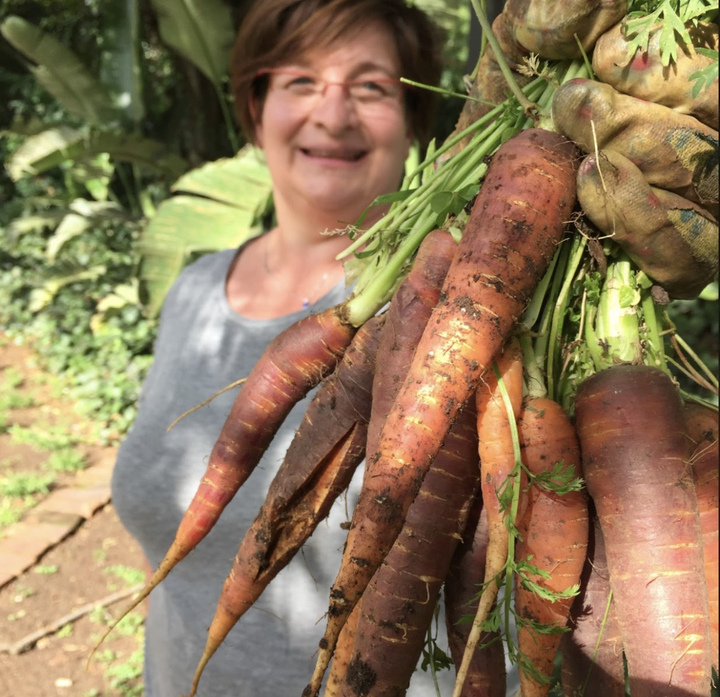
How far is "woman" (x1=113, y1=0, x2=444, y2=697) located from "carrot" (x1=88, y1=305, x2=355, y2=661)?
0.36m

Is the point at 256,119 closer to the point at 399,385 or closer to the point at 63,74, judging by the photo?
the point at 399,385

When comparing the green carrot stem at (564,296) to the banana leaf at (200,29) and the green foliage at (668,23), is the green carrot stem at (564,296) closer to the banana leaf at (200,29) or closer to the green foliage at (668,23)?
the green foliage at (668,23)

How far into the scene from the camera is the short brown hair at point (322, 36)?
1.61 m

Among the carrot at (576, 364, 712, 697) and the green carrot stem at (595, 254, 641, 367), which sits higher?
the green carrot stem at (595, 254, 641, 367)

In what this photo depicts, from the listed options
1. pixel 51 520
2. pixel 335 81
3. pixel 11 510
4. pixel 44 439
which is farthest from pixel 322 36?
pixel 44 439

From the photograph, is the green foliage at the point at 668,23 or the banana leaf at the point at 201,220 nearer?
the green foliage at the point at 668,23

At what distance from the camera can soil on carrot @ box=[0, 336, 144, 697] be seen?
9.62 feet

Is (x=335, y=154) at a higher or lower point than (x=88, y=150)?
lower

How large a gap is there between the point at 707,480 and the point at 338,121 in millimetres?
1121

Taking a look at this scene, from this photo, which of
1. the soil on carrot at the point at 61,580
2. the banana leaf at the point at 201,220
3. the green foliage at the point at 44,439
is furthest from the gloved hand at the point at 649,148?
the green foliage at the point at 44,439

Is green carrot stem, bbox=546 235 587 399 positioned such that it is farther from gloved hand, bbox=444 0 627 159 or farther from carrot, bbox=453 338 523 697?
gloved hand, bbox=444 0 627 159

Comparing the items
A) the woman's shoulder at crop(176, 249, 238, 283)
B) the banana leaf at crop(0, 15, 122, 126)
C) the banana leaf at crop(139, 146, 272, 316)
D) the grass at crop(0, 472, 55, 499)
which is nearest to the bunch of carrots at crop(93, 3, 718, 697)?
the woman's shoulder at crop(176, 249, 238, 283)

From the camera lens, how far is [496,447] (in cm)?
83

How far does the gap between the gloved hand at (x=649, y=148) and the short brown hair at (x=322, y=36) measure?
1.00m
